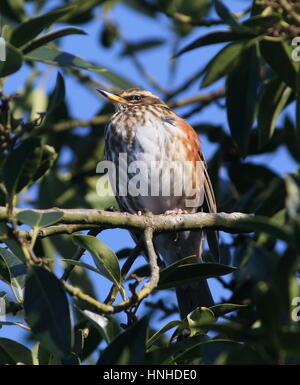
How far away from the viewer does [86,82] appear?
621 cm

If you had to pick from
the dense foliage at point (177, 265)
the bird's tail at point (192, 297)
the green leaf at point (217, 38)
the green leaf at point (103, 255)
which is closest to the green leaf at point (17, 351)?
the dense foliage at point (177, 265)

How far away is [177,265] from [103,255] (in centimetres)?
34

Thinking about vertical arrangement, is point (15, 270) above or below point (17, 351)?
above

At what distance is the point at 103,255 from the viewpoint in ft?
10.7

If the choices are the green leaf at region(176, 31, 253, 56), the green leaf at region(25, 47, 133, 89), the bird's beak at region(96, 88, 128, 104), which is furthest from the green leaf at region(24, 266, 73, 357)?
the bird's beak at region(96, 88, 128, 104)

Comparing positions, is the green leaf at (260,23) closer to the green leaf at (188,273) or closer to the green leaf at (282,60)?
the green leaf at (282,60)

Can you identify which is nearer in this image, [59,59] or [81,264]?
[81,264]

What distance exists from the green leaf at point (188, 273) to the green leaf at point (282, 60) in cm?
103

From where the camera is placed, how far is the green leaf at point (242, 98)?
384cm

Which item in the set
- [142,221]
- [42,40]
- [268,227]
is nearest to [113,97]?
[142,221]

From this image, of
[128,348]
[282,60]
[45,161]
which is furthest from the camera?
[282,60]

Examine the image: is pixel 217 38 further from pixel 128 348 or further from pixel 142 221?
pixel 128 348

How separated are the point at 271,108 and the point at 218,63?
1.60 feet

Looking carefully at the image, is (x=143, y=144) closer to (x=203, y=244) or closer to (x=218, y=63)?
(x=203, y=244)
